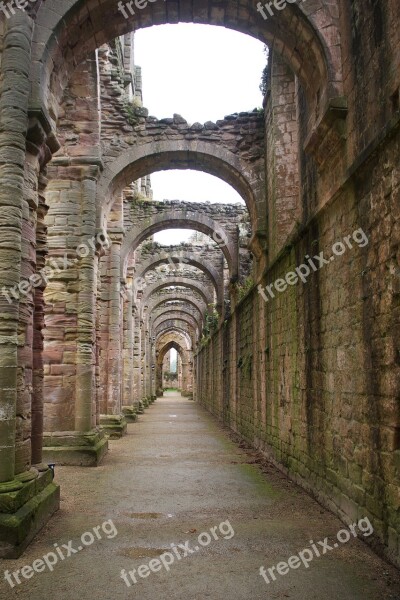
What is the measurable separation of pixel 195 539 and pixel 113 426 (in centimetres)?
865

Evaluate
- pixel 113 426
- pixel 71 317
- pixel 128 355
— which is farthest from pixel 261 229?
pixel 128 355

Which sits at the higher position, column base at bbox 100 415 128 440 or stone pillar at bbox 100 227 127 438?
stone pillar at bbox 100 227 127 438

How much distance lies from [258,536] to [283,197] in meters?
6.62

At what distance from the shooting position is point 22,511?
4.54 meters

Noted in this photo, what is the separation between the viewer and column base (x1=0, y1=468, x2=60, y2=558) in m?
4.26

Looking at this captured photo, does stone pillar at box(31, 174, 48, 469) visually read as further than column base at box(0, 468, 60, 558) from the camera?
Yes

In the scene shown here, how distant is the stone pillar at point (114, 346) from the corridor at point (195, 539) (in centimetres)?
479

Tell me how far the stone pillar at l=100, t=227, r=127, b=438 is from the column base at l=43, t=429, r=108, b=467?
4.14 meters

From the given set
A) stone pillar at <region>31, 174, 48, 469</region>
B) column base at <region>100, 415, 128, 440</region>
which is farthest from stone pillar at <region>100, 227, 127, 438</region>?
stone pillar at <region>31, 174, 48, 469</region>

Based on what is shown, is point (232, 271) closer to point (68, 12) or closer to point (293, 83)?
point (293, 83)

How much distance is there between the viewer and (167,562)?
4.19 metres

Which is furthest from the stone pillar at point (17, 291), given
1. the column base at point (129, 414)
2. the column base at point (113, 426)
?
the column base at point (129, 414)

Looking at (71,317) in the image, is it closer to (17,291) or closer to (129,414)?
(17,291)

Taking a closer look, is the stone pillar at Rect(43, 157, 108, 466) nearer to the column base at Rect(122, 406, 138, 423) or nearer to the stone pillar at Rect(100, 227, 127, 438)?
the stone pillar at Rect(100, 227, 127, 438)
